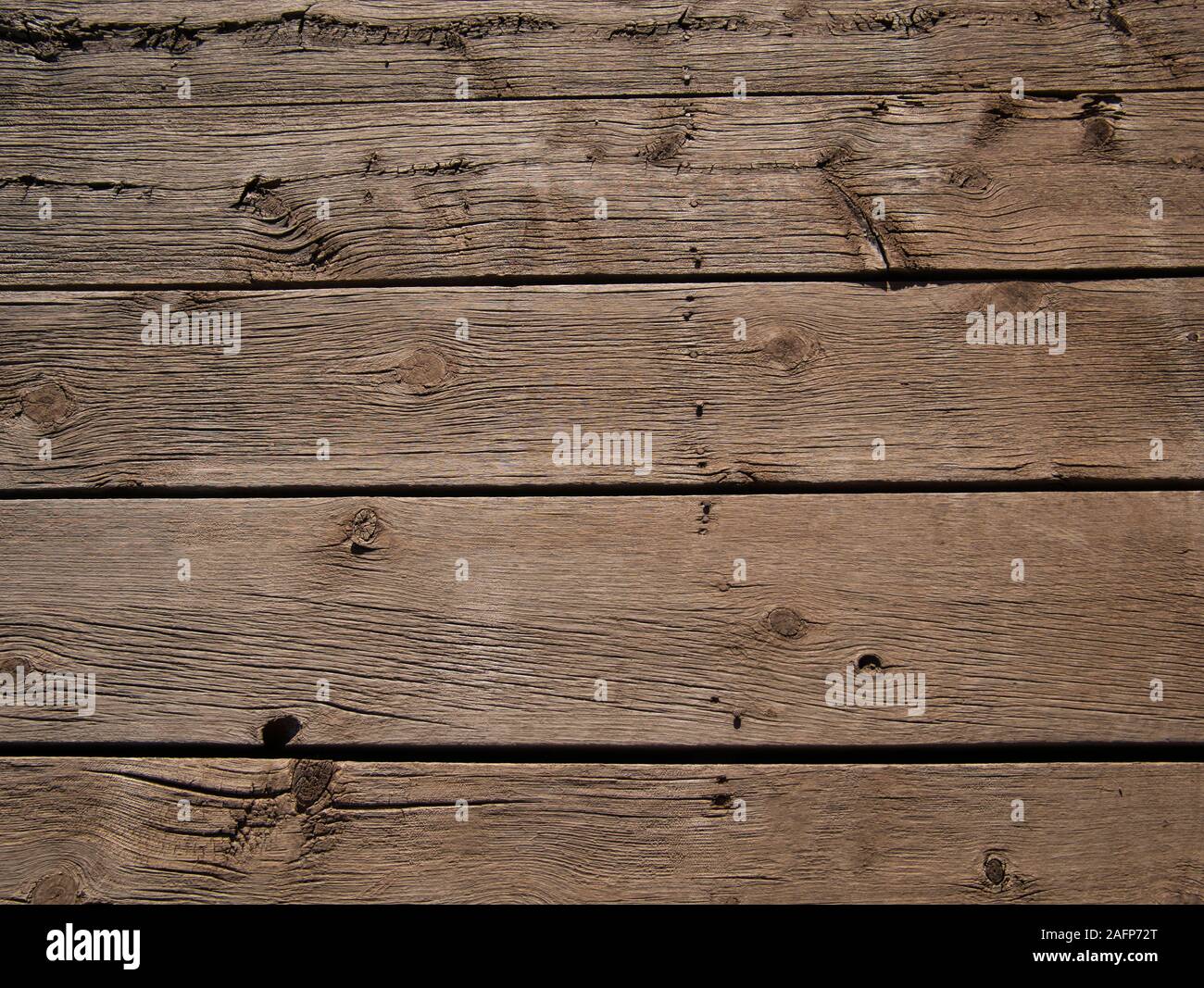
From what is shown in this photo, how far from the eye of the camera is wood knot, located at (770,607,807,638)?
127 cm

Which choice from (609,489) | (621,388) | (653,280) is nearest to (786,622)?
(609,489)

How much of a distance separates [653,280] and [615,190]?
0.57 ft

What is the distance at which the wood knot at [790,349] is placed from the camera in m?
→ 1.30

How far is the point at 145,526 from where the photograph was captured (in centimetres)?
130

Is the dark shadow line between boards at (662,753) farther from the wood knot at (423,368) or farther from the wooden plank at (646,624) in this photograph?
the wood knot at (423,368)

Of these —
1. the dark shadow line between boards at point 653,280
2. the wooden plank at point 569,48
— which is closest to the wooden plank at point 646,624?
the dark shadow line between boards at point 653,280

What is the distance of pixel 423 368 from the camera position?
1.31 meters

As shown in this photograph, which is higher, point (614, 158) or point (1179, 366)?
point (614, 158)

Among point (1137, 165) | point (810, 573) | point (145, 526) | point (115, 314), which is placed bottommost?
point (810, 573)

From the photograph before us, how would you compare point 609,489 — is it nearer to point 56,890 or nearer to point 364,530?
point 364,530
